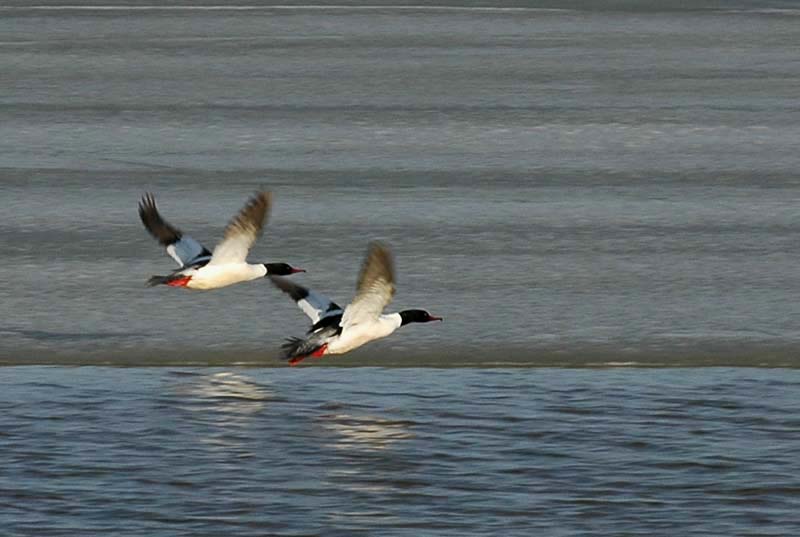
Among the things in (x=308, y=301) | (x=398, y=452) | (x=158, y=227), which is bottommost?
(x=398, y=452)

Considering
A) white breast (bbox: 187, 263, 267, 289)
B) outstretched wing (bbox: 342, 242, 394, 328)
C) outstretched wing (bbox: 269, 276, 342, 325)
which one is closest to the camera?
outstretched wing (bbox: 342, 242, 394, 328)

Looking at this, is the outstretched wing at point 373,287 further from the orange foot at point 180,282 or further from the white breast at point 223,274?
the orange foot at point 180,282

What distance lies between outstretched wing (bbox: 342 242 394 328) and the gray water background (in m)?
0.77

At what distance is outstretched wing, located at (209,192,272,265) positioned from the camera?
9.58 metres

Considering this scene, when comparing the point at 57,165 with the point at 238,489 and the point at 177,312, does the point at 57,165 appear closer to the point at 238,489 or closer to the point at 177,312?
the point at 177,312

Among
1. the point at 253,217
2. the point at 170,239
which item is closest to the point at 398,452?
the point at 253,217

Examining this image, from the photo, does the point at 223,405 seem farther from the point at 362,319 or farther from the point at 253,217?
the point at 253,217

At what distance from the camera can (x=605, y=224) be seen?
12070mm

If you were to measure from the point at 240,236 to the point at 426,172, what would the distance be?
12.5 ft

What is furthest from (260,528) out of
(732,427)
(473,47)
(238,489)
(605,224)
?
(473,47)

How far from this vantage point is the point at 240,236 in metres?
9.66

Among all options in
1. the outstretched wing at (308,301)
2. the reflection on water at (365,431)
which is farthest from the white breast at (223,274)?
the reflection on water at (365,431)

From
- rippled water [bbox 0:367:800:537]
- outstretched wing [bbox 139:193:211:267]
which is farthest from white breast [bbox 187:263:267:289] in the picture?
rippled water [bbox 0:367:800:537]

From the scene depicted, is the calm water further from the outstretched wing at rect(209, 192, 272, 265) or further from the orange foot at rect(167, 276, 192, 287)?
the outstretched wing at rect(209, 192, 272, 265)
